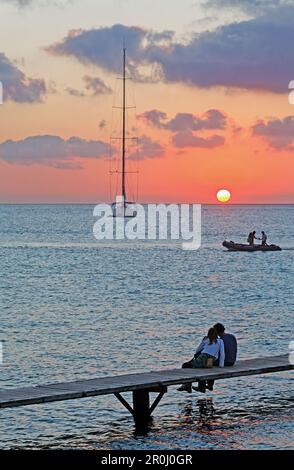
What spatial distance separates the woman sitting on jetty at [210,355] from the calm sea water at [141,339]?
4.42ft

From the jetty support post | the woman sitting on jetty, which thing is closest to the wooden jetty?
the jetty support post

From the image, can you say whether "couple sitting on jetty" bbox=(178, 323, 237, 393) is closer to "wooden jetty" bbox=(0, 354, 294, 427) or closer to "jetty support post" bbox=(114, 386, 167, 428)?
"wooden jetty" bbox=(0, 354, 294, 427)

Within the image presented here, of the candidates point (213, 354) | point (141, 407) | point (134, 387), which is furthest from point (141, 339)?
point (134, 387)

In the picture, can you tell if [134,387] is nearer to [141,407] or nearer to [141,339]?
[141,407]

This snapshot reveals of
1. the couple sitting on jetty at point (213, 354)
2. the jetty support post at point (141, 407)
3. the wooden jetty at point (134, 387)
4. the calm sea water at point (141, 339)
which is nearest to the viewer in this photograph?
the wooden jetty at point (134, 387)

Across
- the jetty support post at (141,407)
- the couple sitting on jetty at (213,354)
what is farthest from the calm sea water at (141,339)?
the couple sitting on jetty at (213,354)

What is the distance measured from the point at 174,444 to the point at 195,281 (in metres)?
56.1

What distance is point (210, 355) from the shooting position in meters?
25.3

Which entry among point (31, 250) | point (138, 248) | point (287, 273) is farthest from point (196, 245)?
point (287, 273)

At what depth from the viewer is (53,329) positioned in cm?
4525

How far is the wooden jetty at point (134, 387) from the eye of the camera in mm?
22250

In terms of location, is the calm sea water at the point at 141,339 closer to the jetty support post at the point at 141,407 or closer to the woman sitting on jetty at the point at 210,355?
the jetty support post at the point at 141,407

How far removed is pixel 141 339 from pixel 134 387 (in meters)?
18.0
